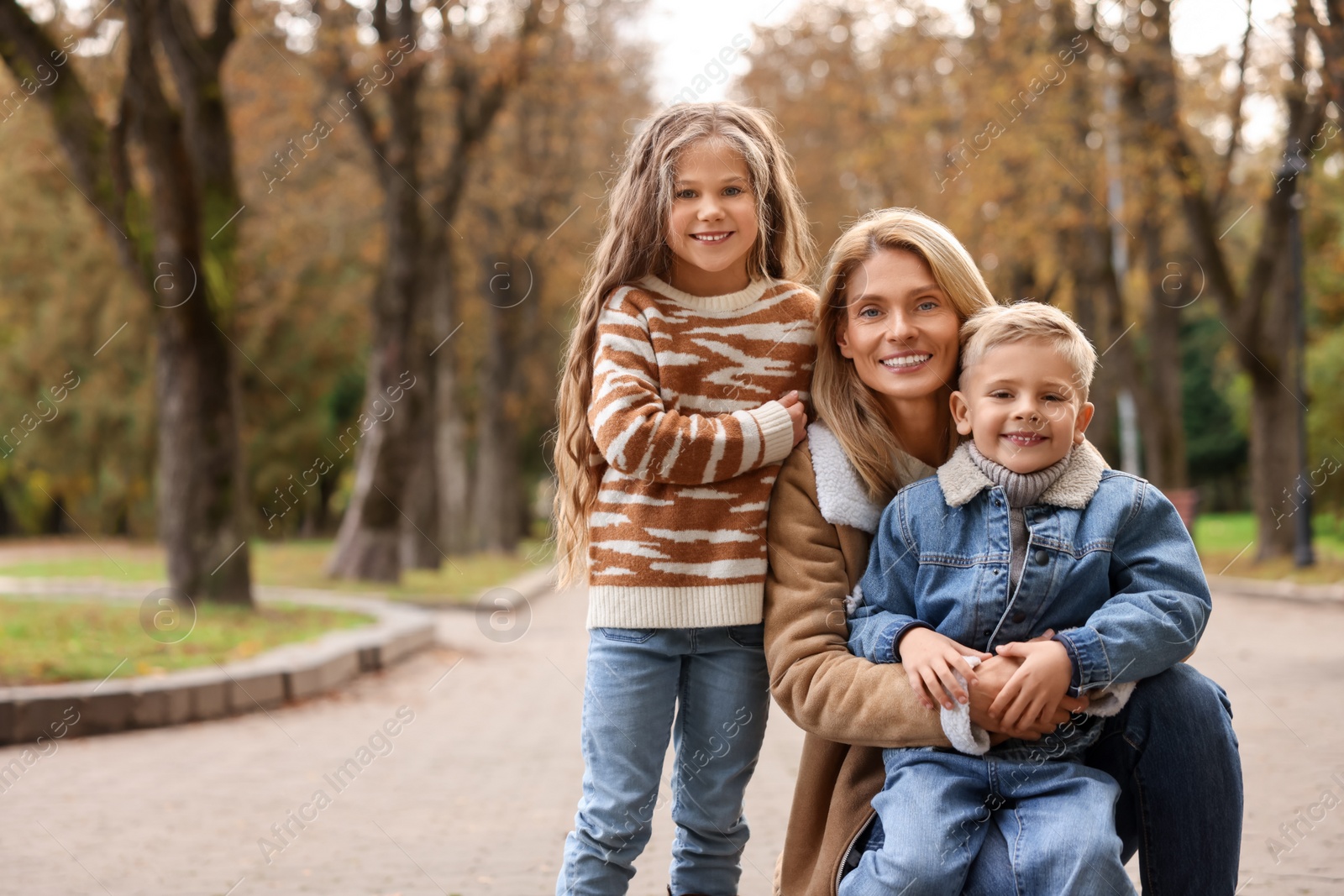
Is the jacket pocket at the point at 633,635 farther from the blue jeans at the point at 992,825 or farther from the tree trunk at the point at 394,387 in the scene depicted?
the tree trunk at the point at 394,387

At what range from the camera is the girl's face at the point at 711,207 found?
120 inches

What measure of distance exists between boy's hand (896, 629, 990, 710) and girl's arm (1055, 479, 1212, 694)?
184mm

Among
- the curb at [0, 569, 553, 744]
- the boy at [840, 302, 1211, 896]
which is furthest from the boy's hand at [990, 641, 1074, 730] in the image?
the curb at [0, 569, 553, 744]

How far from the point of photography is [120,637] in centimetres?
991

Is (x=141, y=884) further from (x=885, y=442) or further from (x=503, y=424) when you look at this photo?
(x=503, y=424)

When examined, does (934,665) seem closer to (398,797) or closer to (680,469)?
(680,469)

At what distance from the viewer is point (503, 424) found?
25.9 metres

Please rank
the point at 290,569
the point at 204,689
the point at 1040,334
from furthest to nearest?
the point at 290,569 < the point at 204,689 < the point at 1040,334

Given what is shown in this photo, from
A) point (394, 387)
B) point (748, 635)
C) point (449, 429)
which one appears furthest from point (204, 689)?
point (449, 429)

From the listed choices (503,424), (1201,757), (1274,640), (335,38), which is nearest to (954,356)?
(1201,757)

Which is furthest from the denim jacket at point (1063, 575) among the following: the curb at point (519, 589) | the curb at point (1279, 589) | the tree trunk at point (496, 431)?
the tree trunk at point (496, 431)

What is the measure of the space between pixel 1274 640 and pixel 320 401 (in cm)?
2627

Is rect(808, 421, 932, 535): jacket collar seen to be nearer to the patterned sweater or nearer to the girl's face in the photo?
the patterned sweater

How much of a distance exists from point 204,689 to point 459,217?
17.6 m
